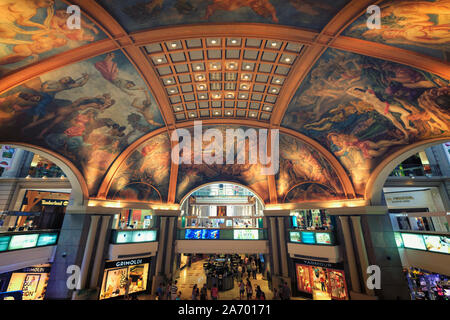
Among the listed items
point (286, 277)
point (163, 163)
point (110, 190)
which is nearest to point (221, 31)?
point (163, 163)

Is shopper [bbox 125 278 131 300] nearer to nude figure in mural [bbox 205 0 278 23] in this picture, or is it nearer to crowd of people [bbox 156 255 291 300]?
crowd of people [bbox 156 255 291 300]

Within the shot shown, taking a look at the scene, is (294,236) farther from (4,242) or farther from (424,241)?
(4,242)

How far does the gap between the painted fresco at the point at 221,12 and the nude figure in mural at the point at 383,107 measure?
4764 mm

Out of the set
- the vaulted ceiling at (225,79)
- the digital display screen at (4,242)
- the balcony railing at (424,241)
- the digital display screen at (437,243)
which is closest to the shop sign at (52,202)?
the vaulted ceiling at (225,79)

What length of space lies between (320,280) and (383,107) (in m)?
15.0

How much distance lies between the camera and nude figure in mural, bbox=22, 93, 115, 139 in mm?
12148

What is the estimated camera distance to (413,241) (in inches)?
633

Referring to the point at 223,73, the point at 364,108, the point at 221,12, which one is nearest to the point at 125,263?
the point at 223,73

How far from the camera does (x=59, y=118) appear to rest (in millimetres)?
12656

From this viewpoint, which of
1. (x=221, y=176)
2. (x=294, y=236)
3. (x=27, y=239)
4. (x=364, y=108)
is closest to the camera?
(x=364, y=108)

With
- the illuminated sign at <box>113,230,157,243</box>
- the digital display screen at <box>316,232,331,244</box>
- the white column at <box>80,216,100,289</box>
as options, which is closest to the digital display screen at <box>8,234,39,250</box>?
the white column at <box>80,216,100,289</box>

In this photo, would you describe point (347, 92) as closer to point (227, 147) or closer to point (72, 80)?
point (227, 147)

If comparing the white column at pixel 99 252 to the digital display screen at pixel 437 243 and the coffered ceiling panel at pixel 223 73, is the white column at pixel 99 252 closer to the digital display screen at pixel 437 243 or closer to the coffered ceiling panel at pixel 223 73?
the coffered ceiling panel at pixel 223 73

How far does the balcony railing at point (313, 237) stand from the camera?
18.1 m
